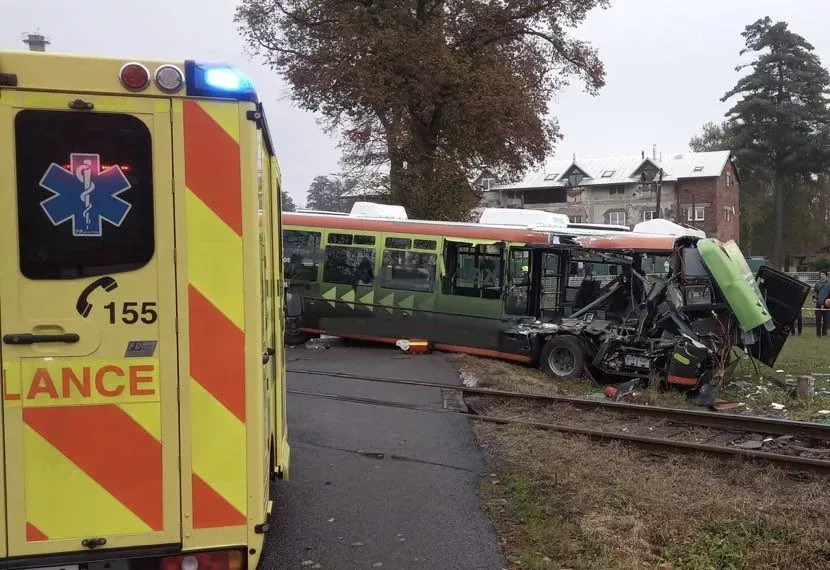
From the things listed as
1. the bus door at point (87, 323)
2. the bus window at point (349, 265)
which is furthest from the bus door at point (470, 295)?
the bus door at point (87, 323)

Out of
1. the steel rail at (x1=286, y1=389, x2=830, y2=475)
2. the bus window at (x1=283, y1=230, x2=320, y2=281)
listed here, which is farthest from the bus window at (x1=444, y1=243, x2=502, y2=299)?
the steel rail at (x1=286, y1=389, x2=830, y2=475)

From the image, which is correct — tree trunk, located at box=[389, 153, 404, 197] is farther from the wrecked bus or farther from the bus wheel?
the bus wheel

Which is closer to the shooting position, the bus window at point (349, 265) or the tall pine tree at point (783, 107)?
the bus window at point (349, 265)

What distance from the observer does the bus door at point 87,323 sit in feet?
9.29

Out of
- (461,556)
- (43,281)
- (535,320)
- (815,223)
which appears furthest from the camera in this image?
(815,223)

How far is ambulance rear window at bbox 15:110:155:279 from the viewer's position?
284 cm

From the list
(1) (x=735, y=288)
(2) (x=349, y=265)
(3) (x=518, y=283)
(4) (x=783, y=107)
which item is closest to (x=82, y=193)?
(1) (x=735, y=288)

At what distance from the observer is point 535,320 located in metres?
13.5

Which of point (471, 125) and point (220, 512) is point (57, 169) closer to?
point (220, 512)

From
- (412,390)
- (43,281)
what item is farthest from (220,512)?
(412,390)

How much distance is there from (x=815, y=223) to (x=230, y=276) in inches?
2527

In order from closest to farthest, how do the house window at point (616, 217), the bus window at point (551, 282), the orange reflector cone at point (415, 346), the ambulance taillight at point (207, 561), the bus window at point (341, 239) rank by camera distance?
the ambulance taillight at point (207, 561)
the bus window at point (551, 282)
the orange reflector cone at point (415, 346)
the bus window at point (341, 239)
the house window at point (616, 217)

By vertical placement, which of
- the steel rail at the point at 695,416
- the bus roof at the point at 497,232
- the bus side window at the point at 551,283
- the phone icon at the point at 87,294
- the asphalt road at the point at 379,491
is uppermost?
the bus roof at the point at 497,232

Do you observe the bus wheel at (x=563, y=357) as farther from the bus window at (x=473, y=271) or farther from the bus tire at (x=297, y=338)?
the bus tire at (x=297, y=338)
